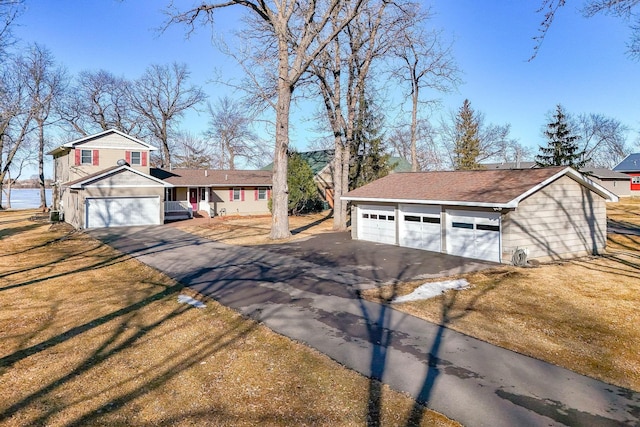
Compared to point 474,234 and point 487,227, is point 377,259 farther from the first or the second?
point 487,227

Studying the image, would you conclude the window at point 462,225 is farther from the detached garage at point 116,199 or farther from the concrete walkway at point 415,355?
the detached garage at point 116,199

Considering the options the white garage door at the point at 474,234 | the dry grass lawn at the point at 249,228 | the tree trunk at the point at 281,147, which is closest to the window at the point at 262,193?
the dry grass lawn at the point at 249,228

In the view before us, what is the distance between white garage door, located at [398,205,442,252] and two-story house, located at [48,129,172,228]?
654 inches

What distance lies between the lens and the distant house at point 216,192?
3212cm

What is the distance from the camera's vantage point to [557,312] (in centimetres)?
888

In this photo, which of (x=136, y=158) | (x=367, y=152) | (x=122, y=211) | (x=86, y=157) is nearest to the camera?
(x=122, y=211)

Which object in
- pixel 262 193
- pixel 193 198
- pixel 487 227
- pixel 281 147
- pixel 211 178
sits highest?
pixel 281 147

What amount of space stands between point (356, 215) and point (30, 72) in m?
32.8

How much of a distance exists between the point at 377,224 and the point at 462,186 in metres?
4.75

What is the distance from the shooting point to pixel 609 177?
43.5 metres

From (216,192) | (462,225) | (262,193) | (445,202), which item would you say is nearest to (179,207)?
(216,192)

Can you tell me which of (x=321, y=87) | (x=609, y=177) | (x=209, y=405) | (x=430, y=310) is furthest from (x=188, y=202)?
(x=609, y=177)

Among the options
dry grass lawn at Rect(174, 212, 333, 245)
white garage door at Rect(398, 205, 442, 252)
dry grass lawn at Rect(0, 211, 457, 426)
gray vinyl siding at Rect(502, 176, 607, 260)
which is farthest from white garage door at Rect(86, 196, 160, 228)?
gray vinyl siding at Rect(502, 176, 607, 260)

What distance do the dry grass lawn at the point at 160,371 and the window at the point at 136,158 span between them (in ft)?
67.0
